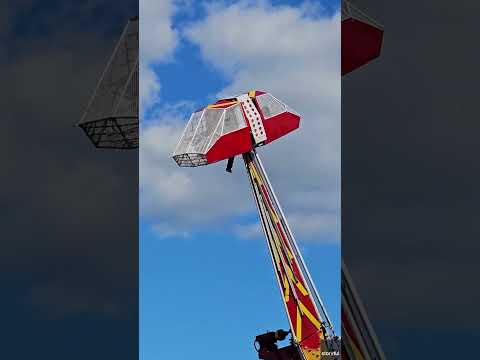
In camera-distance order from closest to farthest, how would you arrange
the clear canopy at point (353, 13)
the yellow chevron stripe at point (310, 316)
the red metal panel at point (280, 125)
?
the clear canopy at point (353, 13), the yellow chevron stripe at point (310, 316), the red metal panel at point (280, 125)

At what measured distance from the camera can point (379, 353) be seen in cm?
717

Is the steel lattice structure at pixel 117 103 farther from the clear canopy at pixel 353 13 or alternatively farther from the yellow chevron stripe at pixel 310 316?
the yellow chevron stripe at pixel 310 316

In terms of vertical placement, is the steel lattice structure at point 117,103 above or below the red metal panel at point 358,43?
below

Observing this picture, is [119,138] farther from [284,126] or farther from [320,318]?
[320,318]

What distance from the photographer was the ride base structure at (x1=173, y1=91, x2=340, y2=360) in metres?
8.33

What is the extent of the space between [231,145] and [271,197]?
0.77 m

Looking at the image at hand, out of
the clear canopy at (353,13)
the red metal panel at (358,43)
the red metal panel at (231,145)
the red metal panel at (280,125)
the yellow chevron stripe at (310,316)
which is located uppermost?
the clear canopy at (353,13)

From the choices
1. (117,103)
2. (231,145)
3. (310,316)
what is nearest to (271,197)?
(231,145)

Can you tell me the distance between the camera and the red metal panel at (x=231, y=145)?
8.52 metres

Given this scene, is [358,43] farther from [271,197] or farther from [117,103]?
[117,103]

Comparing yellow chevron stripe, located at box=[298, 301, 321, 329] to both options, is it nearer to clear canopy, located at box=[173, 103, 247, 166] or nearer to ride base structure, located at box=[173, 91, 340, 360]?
ride base structure, located at box=[173, 91, 340, 360]

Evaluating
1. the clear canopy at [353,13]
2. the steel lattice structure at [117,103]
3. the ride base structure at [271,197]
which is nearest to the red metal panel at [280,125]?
the ride base structure at [271,197]

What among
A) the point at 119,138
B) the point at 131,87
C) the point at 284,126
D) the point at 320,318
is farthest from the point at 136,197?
the point at 320,318

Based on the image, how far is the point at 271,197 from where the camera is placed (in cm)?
867
